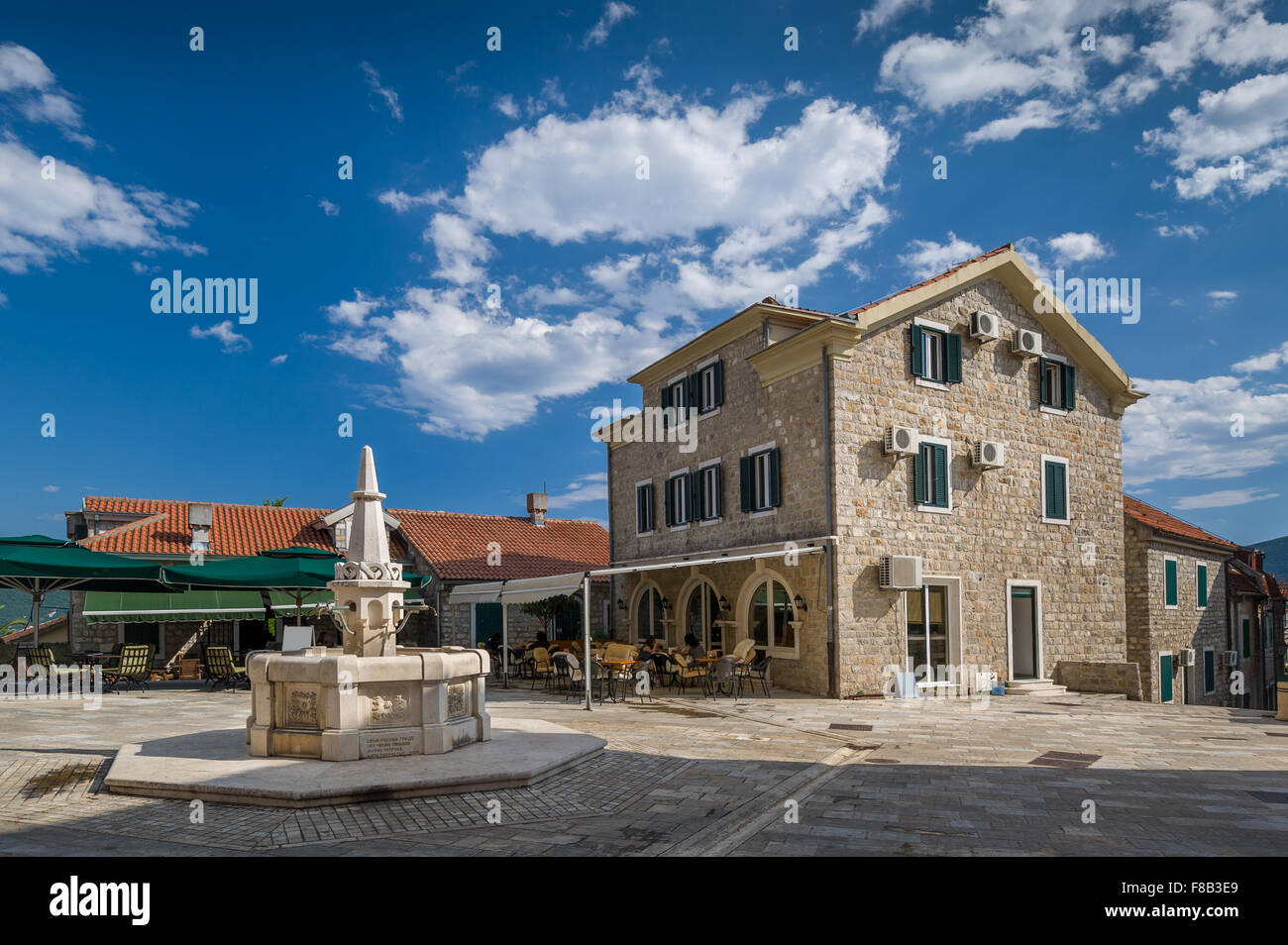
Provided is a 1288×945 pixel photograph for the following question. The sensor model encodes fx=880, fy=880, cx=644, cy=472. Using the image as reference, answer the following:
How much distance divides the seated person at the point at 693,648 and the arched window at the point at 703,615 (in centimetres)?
30

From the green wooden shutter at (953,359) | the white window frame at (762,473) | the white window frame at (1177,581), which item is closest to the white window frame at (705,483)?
the white window frame at (762,473)

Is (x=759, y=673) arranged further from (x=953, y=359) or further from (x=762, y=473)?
(x=953, y=359)

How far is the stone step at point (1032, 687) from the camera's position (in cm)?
1733

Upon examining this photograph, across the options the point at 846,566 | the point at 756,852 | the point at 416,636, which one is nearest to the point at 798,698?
the point at 846,566

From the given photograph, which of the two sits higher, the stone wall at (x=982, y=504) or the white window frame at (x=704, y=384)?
the white window frame at (x=704, y=384)

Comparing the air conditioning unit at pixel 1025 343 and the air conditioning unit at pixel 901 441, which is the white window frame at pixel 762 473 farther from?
the air conditioning unit at pixel 1025 343

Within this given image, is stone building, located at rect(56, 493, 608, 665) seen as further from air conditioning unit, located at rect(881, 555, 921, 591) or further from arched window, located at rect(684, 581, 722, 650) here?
air conditioning unit, located at rect(881, 555, 921, 591)

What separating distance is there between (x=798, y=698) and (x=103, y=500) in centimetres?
2129

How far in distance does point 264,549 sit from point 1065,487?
69.8 feet

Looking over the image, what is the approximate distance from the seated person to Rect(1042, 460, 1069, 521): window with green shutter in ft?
26.2

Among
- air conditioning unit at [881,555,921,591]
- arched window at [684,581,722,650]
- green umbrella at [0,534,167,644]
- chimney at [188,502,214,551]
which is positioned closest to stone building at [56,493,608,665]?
chimney at [188,502,214,551]

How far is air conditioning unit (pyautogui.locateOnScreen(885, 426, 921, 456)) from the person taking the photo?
16438 mm
